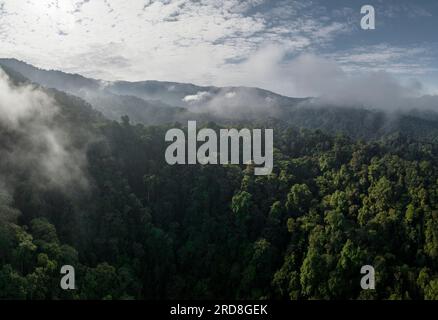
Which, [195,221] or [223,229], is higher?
[195,221]

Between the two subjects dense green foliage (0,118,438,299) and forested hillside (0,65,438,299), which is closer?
dense green foliage (0,118,438,299)

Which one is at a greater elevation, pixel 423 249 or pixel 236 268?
pixel 423 249

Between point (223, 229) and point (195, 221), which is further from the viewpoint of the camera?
point (195, 221)

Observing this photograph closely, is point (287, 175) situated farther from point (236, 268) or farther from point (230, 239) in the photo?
point (236, 268)

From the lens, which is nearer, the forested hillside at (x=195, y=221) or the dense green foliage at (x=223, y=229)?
the dense green foliage at (x=223, y=229)

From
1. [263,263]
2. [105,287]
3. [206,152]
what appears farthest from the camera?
[206,152]

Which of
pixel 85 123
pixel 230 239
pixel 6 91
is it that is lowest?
pixel 230 239
